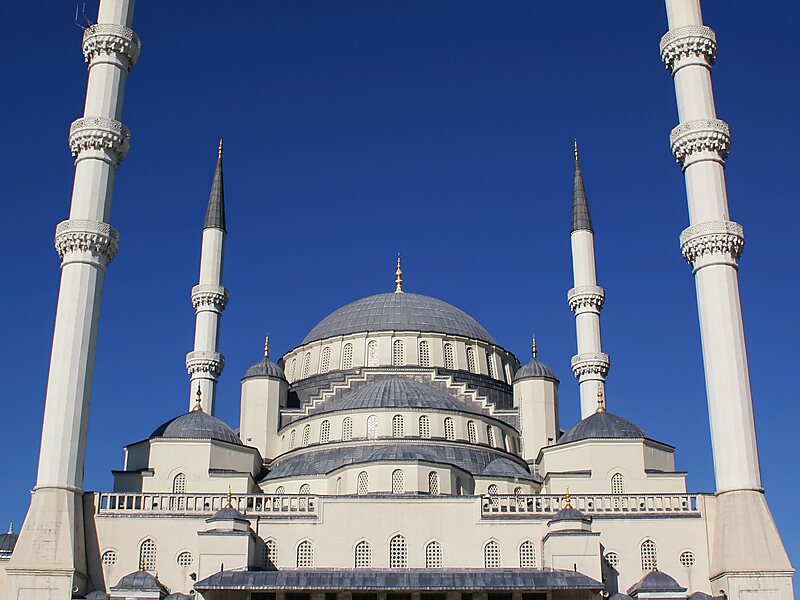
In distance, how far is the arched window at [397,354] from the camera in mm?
42188

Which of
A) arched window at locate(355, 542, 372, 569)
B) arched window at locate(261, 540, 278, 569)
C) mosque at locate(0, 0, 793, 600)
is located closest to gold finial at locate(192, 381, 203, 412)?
mosque at locate(0, 0, 793, 600)

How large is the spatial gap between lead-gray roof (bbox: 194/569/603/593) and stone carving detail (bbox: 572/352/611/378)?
1396 cm

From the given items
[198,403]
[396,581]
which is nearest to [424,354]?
[198,403]

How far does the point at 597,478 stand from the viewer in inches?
1284

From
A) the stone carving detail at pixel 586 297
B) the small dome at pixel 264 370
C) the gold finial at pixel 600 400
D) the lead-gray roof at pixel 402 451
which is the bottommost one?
the lead-gray roof at pixel 402 451

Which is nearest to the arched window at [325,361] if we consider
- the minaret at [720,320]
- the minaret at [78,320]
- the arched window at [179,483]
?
the arched window at [179,483]

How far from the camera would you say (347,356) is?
42656 mm

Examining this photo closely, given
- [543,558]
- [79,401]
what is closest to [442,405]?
[543,558]

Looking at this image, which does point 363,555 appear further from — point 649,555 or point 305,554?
point 649,555

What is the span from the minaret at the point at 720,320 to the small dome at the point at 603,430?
14.2 feet

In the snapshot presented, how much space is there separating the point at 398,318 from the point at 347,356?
2.67m

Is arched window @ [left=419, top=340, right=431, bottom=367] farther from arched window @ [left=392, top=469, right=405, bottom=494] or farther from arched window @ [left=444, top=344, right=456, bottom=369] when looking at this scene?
arched window @ [left=392, top=469, right=405, bottom=494]

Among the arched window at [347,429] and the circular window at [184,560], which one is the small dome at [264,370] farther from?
the circular window at [184,560]

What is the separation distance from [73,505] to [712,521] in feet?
55.7
